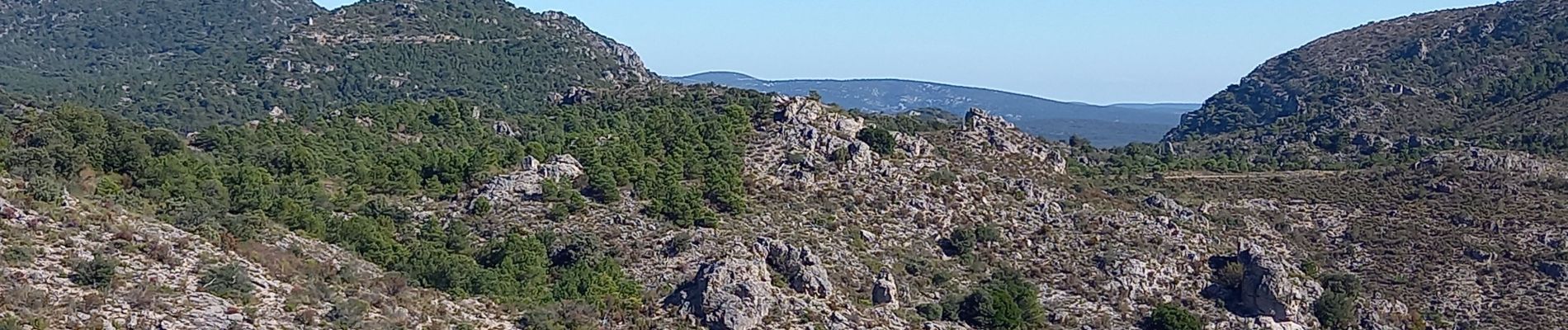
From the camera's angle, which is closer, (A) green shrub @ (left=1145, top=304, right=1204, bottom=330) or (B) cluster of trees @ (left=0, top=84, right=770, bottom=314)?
(B) cluster of trees @ (left=0, top=84, right=770, bottom=314)

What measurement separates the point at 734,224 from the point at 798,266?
6.39 m

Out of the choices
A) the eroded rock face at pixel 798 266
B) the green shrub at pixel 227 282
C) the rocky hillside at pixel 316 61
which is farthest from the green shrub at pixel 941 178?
the rocky hillside at pixel 316 61

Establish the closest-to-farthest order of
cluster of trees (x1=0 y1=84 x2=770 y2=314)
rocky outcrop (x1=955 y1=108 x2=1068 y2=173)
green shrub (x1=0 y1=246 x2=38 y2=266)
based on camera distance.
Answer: green shrub (x1=0 y1=246 x2=38 y2=266), cluster of trees (x1=0 y1=84 x2=770 y2=314), rocky outcrop (x1=955 y1=108 x2=1068 y2=173)

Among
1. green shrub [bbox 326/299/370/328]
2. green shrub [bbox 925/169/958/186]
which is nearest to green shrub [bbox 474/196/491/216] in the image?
green shrub [bbox 326/299/370/328]

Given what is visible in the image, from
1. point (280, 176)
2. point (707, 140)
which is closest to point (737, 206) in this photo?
point (707, 140)

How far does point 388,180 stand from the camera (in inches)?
1967

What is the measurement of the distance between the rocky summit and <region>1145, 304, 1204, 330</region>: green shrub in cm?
9

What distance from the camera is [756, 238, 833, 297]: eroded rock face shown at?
131ft

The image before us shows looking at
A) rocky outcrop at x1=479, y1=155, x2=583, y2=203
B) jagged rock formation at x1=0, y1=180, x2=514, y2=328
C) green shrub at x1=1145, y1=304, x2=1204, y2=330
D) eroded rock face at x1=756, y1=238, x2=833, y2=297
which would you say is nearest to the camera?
jagged rock formation at x1=0, y1=180, x2=514, y2=328

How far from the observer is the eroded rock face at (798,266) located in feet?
131

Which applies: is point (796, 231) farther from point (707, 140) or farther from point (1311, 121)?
point (1311, 121)

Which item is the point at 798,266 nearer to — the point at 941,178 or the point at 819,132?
the point at 941,178

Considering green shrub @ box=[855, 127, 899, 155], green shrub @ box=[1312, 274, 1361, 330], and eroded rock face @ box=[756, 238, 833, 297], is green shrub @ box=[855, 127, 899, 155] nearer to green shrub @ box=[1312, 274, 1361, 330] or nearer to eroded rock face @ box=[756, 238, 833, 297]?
eroded rock face @ box=[756, 238, 833, 297]

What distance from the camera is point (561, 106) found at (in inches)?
3231
